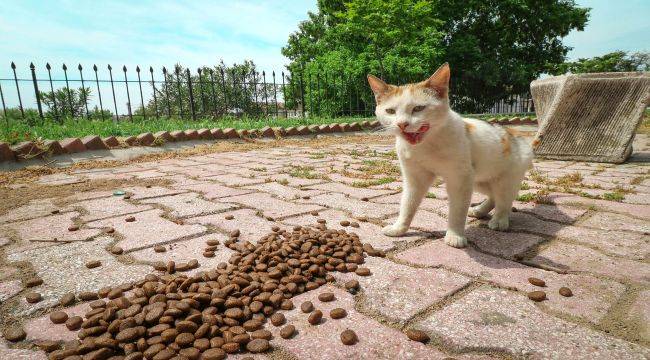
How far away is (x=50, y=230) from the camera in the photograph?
9.52ft

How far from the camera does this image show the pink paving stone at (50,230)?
2.74 meters

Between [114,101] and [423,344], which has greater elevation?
[114,101]

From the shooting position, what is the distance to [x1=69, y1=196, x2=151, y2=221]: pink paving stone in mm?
3289

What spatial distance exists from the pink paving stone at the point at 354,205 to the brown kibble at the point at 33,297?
2.22 metres

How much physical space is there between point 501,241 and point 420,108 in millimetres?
1120

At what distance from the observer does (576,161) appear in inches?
227

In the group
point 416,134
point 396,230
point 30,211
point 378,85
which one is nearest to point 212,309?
point 396,230

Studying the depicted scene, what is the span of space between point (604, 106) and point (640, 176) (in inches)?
64.1

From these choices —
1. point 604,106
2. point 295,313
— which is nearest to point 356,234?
point 295,313

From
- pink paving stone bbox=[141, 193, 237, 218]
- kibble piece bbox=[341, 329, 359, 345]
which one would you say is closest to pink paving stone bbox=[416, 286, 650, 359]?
kibble piece bbox=[341, 329, 359, 345]

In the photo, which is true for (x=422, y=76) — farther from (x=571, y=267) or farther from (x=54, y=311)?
(x=54, y=311)

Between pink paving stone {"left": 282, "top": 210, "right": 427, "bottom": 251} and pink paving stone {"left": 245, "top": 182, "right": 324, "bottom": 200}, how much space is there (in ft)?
2.15

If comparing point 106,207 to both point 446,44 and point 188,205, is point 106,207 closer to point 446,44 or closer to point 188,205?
point 188,205

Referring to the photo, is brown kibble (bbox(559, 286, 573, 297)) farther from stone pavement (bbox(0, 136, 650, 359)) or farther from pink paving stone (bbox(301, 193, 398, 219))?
pink paving stone (bbox(301, 193, 398, 219))
